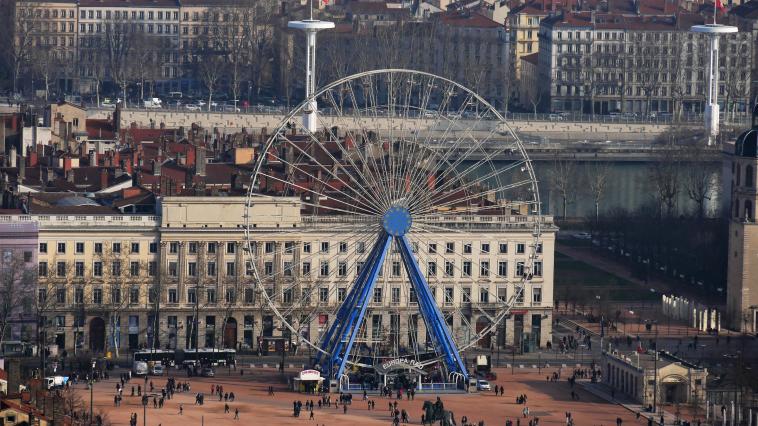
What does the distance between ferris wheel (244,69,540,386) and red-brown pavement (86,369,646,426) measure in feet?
6.65

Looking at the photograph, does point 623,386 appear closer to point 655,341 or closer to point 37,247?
point 655,341

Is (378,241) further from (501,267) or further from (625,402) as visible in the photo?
(501,267)

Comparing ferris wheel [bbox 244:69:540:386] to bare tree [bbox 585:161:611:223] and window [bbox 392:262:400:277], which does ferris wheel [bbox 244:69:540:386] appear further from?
bare tree [bbox 585:161:611:223]

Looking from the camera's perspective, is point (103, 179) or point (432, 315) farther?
point (103, 179)

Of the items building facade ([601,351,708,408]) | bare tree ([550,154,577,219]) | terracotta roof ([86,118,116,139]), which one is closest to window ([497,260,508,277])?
building facade ([601,351,708,408])

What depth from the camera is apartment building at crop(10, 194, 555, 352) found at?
14288 centimetres

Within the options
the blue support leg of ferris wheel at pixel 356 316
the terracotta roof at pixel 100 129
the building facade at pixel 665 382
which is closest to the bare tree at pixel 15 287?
the blue support leg of ferris wheel at pixel 356 316

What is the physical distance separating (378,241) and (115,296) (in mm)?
13046

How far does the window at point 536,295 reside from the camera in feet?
481

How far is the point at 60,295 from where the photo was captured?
5620 inches

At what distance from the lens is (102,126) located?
181875 mm

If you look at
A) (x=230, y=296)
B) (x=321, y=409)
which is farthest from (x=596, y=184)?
(x=321, y=409)

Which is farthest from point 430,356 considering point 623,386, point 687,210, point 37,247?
point 687,210

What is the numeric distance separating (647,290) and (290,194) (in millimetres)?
16854
